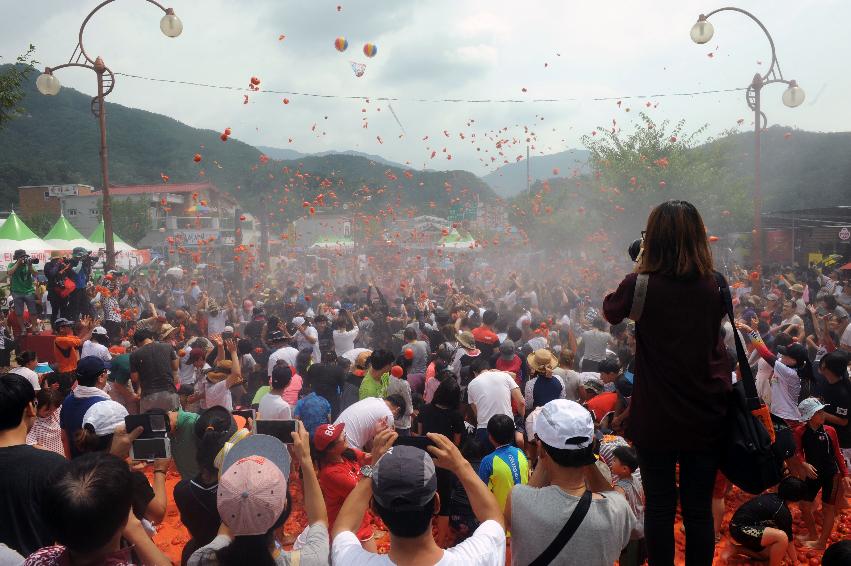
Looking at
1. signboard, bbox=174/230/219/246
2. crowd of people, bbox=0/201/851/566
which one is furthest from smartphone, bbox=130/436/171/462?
signboard, bbox=174/230/219/246

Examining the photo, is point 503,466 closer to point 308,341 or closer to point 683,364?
point 683,364

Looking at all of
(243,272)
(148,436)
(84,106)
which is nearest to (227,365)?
(148,436)

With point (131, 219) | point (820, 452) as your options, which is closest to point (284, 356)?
point (820, 452)

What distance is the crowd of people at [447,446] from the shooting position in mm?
2104

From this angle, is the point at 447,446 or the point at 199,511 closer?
the point at 447,446

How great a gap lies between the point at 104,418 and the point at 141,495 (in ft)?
3.58

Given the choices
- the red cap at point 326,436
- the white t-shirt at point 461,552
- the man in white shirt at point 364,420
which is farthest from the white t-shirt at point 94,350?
the white t-shirt at point 461,552

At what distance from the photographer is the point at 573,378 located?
6.82 metres

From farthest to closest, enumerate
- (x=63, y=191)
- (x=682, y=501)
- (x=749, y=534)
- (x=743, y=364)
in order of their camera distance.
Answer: (x=63, y=191) → (x=749, y=534) → (x=682, y=501) → (x=743, y=364)

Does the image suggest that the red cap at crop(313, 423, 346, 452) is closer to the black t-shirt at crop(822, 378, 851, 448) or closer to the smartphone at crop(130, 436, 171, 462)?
the smartphone at crop(130, 436, 171, 462)

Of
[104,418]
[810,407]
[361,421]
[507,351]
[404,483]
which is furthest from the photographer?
[507,351]

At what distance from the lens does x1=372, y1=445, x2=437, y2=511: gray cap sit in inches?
75.9

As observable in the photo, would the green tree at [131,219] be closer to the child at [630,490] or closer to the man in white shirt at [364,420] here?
the man in white shirt at [364,420]

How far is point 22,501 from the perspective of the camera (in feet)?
8.69
